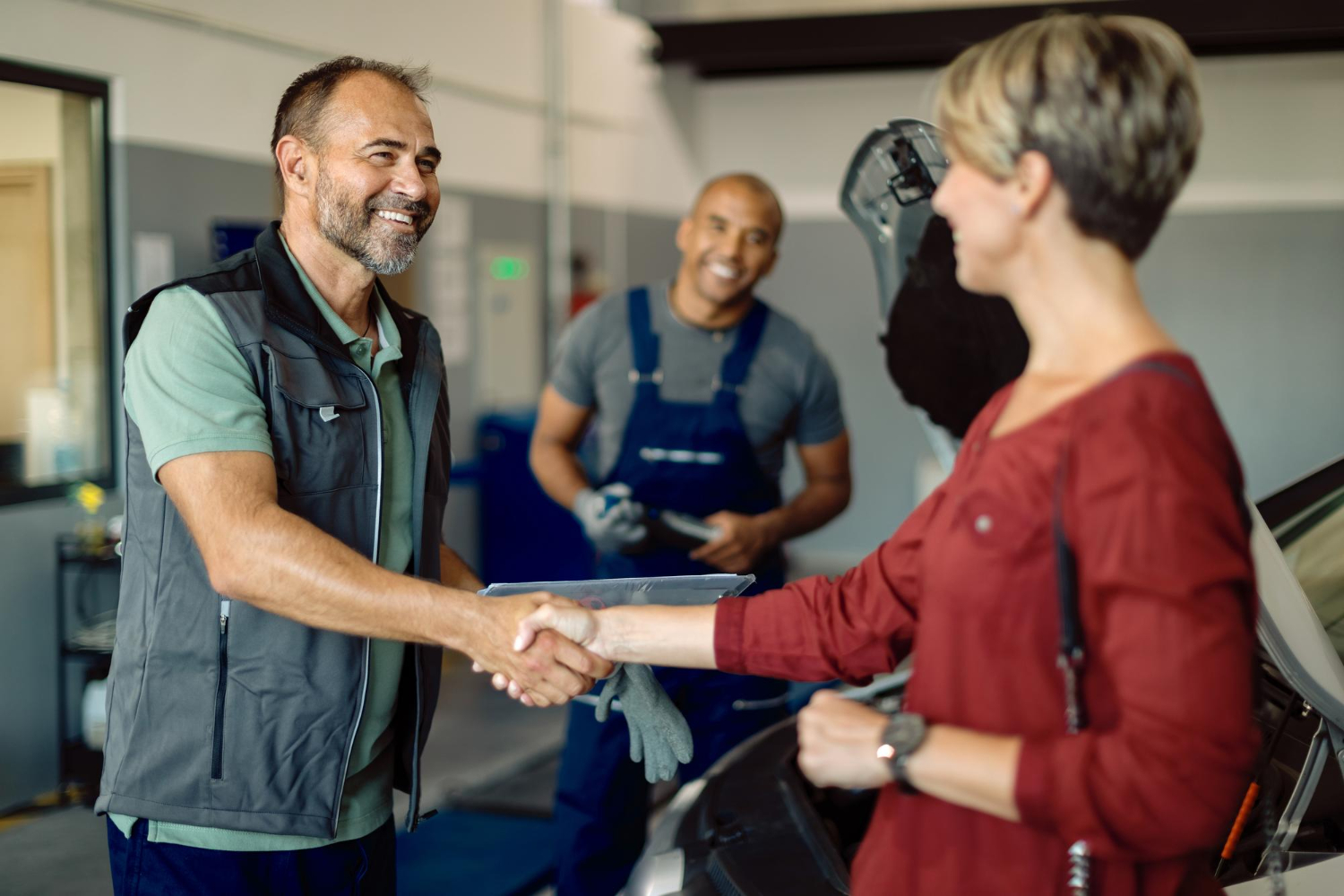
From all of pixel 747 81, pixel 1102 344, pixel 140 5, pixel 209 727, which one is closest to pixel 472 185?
pixel 140 5

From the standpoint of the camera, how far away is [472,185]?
590 cm

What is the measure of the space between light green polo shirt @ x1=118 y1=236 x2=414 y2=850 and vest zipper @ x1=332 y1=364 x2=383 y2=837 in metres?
0.02

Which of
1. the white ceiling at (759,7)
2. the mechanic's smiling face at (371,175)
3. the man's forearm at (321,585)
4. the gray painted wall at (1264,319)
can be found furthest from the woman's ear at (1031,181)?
the gray painted wall at (1264,319)

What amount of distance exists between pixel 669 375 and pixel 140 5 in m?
2.30

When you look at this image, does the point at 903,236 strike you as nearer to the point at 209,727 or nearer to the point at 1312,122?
the point at 209,727

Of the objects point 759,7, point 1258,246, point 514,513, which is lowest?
point 514,513

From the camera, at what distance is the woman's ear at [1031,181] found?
3.13 feet

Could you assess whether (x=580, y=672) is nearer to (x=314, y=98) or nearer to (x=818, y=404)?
(x=314, y=98)

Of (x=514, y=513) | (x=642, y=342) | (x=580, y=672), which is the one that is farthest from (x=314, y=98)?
(x=514, y=513)

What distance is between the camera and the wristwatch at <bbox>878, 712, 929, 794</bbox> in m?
0.99

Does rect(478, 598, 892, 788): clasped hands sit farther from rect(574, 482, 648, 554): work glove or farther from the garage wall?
the garage wall

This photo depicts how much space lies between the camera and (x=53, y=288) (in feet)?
12.5

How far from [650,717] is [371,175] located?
0.85 metres

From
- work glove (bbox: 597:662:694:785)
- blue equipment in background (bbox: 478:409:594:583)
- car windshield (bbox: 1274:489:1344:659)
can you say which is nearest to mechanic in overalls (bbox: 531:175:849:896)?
work glove (bbox: 597:662:694:785)
